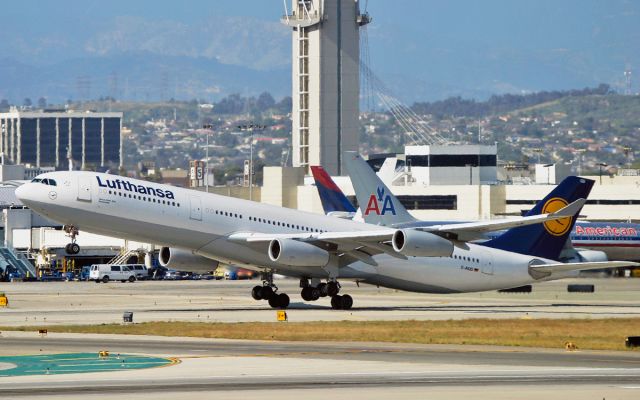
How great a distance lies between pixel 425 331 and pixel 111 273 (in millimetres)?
73741

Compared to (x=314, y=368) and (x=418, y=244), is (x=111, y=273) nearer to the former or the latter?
(x=418, y=244)

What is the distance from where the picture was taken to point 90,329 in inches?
2132

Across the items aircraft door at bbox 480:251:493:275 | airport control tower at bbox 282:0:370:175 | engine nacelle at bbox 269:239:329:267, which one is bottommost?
aircraft door at bbox 480:251:493:275

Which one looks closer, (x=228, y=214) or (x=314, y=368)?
(x=314, y=368)

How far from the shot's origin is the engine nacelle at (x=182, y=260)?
67938 millimetres

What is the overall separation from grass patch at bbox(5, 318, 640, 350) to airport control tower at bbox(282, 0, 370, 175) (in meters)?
123

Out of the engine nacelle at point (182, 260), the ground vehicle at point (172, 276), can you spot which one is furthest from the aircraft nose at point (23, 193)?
the ground vehicle at point (172, 276)

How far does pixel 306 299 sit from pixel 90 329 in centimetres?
1622

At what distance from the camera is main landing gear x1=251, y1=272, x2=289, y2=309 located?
224 ft

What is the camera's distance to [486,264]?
72.6 meters

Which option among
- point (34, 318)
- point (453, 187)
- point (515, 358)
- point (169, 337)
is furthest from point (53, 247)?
point (515, 358)

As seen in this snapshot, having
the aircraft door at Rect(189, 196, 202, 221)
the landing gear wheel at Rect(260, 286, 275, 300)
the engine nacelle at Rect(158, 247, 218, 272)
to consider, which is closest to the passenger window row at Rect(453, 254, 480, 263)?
the landing gear wheel at Rect(260, 286, 275, 300)

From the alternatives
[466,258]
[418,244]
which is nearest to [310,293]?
[418,244]

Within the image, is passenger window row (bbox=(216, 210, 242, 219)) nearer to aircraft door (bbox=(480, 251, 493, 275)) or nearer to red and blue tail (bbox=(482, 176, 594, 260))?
aircraft door (bbox=(480, 251, 493, 275))
